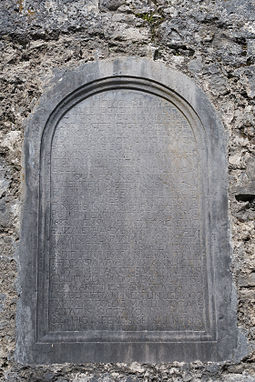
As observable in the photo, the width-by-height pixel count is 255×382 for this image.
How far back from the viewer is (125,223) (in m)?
3.23

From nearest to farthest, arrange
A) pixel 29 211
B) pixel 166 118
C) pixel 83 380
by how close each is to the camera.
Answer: pixel 83 380 → pixel 29 211 → pixel 166 118

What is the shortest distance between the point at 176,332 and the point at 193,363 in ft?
0.61

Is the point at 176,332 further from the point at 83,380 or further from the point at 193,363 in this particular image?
the point at 83,380

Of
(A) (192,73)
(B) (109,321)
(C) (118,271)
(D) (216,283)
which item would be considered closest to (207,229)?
(D) (216,283)

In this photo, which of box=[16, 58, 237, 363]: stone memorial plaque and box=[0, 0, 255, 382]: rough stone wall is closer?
box=[16, 58, 237, 363]: stone memorial plaque

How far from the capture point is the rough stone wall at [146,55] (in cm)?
323

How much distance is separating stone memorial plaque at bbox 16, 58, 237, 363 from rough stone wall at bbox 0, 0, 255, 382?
8 cm

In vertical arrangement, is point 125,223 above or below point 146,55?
below

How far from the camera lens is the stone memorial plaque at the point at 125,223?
3.07 meters

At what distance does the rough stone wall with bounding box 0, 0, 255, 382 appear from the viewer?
10.6ft

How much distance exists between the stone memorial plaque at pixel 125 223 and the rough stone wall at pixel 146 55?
8cm

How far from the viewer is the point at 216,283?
316 centimetres

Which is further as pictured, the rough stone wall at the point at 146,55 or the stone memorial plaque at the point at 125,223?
the rough stone wall at the point at 146,55

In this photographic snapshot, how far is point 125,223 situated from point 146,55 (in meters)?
1.06
